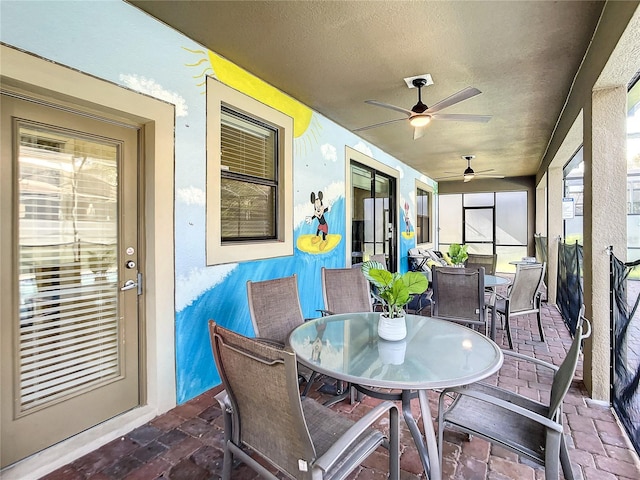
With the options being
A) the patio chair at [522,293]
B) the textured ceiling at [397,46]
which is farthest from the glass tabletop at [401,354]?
the textured ceiling at [397,46]

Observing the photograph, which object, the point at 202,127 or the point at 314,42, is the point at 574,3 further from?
the point at 202,127

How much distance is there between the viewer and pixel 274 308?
255cm

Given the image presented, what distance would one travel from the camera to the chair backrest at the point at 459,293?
3371mm

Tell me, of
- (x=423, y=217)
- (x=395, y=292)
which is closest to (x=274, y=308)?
(x=395, y=292)

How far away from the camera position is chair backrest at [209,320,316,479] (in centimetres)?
113

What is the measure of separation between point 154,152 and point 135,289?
3.22 feet

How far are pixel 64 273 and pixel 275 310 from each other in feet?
4.55

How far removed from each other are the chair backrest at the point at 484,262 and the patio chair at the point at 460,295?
197cm

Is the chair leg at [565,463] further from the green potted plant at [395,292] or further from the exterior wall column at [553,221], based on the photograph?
the exterior wall column at [553,221]

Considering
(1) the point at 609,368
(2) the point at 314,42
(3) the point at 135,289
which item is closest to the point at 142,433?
(3) the point at 135,289

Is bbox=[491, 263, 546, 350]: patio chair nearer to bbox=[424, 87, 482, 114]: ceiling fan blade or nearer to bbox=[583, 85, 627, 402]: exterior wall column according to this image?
bbox=[583, 85, 627, 402]: exterior wall column

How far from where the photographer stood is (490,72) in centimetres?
Answer: 303

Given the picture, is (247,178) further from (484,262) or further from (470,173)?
(470,173)

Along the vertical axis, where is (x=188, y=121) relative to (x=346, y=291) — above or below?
above
